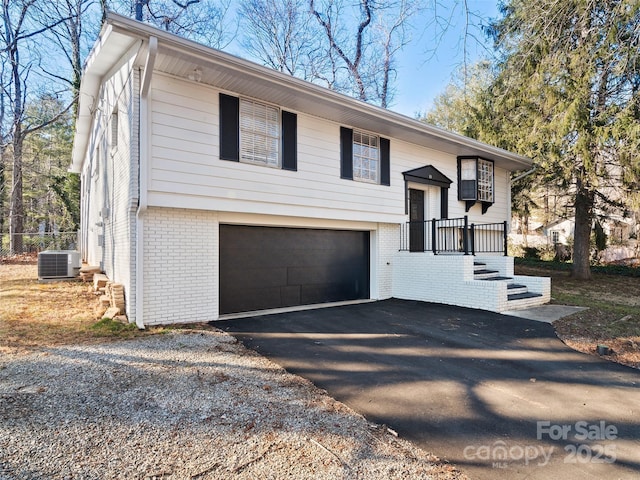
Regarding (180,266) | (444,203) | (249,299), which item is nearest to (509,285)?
(444,203)

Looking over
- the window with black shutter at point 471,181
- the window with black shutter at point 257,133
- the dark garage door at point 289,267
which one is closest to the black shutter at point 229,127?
the window with black shutter at point 257,133

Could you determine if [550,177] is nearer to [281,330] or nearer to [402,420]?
[281,330]

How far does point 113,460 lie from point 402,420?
6.73 ft

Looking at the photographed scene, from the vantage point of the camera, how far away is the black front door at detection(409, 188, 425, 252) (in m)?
9.76

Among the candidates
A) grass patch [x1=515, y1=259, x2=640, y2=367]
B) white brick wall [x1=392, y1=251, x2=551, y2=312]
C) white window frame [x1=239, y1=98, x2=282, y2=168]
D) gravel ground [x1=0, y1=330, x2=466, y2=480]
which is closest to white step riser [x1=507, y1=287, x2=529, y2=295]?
white brick wall [x1=392, y1=251, x2=551, y2=312]

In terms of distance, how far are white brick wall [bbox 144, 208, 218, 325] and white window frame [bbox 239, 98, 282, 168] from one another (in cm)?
142

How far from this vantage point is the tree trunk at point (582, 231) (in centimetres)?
1134

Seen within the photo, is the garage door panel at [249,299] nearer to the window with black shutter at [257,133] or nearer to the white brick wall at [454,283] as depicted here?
the window with black shutter at [257,133]

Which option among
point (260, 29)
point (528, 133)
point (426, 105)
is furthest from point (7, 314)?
point (426, 105)

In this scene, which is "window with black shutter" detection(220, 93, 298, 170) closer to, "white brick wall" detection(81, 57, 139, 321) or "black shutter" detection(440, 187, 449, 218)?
"white brick wall" detection(81, 57, 139, 321)

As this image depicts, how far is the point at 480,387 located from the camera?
3.50 m

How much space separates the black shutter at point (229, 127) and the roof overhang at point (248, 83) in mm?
214

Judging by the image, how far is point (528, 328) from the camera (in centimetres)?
576

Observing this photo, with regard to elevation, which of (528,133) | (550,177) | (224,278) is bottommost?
(224,278)
